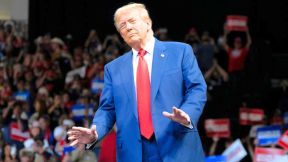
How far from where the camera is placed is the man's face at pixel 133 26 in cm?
336

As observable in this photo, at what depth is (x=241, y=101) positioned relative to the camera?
10484 millimetres

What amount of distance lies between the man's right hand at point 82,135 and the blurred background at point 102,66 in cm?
335

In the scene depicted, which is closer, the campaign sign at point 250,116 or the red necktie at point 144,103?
the red necktie at point 144,103

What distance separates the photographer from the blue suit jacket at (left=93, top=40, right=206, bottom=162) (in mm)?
3270

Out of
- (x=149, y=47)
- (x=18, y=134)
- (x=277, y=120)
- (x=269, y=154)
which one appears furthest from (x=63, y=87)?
(x=149, y=47)

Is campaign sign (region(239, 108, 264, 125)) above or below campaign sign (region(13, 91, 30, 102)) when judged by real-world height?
above

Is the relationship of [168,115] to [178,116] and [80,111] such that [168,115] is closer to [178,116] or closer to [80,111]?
[178,116]

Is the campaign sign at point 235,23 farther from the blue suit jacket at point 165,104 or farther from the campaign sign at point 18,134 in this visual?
the blue suit jacket at point 165,104

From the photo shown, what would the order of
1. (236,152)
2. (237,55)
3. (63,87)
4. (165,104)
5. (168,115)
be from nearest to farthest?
1. (168,115)
2. (165,104)
3. (236,152)
4. (237,55)
5. (63,87)

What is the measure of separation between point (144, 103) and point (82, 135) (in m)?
0.32

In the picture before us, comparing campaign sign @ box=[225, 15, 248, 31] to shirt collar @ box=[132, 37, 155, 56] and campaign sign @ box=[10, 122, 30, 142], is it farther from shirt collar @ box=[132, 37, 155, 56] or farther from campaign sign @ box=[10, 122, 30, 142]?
shirt collar @ box=[132, 37, 155, 56]

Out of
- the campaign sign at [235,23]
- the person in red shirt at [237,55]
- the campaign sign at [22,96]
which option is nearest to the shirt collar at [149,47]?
the person in red shirt at [237,55]

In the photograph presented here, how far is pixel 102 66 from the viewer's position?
12.0 metres

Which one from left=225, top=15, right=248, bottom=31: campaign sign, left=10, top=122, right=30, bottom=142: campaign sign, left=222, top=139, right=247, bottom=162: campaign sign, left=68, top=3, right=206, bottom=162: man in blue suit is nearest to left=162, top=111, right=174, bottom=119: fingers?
left=68, top=3, right=206, bottom=162: man in blue suit
